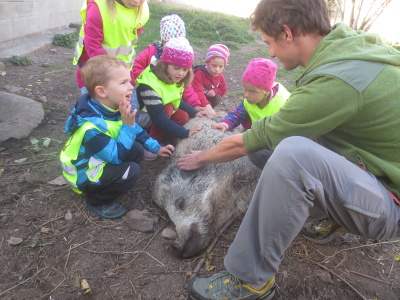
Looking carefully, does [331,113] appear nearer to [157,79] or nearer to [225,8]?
[157,79]

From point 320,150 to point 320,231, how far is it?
107 cm

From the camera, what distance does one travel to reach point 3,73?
5.67 m

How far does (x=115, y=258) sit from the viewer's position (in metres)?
2.86

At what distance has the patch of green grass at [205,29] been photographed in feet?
28.1

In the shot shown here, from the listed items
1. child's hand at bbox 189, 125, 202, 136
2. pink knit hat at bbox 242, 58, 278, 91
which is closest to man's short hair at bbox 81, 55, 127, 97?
child's hand at bbox 189, 125, 202, 136

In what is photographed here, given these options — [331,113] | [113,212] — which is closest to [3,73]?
[113,212]

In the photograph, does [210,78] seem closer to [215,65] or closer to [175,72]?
[215,65]

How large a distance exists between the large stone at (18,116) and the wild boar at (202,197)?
1656mm

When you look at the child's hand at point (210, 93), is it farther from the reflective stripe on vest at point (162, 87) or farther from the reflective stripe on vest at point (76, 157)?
the reflective stripe on vest at point (76, 157)

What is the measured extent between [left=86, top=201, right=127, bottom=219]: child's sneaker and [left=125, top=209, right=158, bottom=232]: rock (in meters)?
0.06

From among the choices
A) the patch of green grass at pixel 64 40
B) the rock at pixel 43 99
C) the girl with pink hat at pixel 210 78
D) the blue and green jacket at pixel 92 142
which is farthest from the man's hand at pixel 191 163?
the patch of green grass at pixel 64 40

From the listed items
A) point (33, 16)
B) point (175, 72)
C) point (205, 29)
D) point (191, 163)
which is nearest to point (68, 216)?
point (191, 163)

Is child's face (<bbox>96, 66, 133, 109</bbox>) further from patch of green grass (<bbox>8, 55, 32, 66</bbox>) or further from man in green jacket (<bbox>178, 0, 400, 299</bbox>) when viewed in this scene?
patch of green grass (<bbox>8, 55, 32, 66</bbox>)

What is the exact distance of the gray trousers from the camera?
7.25ft
